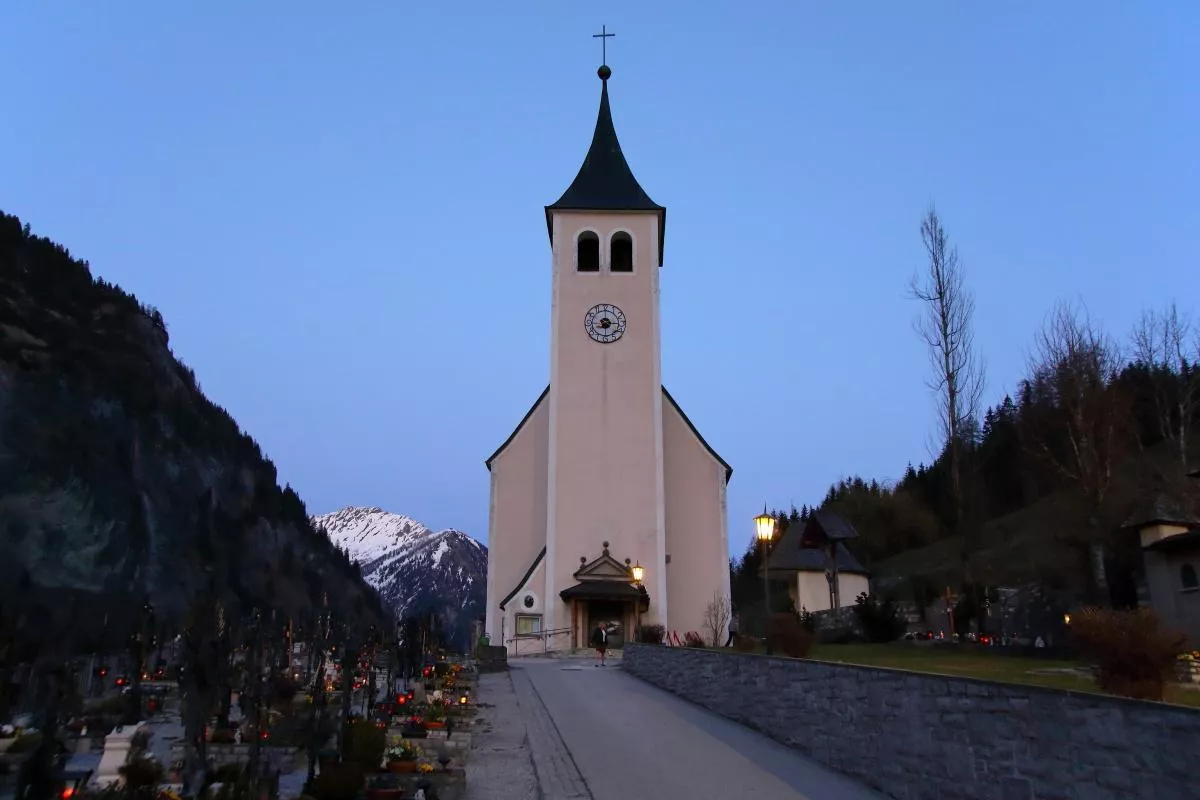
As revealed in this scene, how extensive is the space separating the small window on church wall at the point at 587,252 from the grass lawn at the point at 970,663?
21.7 meters

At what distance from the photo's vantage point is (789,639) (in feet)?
51.2

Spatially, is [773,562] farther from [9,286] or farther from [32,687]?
[9,286]

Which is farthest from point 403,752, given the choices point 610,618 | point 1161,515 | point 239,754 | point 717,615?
point 717,615

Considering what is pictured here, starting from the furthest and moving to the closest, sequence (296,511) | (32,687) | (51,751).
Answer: (296,511), (32,687), (51,751)

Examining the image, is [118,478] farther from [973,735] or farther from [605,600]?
[973,735]

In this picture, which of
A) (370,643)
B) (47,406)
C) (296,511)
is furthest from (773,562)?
(296,511)

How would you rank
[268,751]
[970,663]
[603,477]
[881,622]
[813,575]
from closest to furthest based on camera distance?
[268,751] → [970,663] → [881,622] → [603,477] → [813,575]

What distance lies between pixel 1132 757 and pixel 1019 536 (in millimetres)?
61294

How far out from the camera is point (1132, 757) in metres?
5.88

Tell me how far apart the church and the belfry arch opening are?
54 mm

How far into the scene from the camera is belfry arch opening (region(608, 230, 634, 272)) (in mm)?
41500

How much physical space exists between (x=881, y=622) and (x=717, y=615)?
35.6 ft

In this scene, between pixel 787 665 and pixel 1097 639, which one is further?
pixel 787 665

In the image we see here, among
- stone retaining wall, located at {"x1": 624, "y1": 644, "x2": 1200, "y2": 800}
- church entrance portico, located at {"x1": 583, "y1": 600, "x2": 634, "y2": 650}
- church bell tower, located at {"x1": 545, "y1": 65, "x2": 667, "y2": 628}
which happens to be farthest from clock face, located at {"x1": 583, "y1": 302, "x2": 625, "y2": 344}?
stone retaining wall, located at {"x1": 624, "y1": 644, "x2": 1200, "y2": 800}
